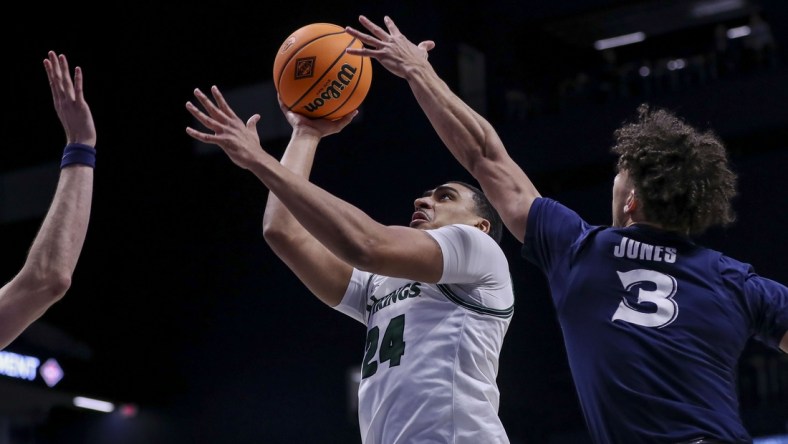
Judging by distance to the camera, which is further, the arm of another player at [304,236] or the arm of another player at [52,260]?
the arm of another player at [304,236]

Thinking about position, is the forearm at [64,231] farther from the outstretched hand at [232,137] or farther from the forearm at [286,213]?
the forearm at [286,213]

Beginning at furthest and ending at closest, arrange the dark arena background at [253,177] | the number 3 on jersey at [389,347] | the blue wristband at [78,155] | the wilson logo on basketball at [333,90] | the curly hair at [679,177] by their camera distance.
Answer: the dark arena background at [253,177], the wilson logo on basketball at [333,90], the number 3 on jersey at [389,347], the blue wristband at [78,155], the curly hair at [679,177]

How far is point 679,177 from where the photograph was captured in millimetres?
3020

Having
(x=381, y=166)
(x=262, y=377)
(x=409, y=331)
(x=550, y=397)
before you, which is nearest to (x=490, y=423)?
(x=409, y=331)

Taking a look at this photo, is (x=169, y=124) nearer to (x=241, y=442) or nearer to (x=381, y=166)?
(x=381, y=166)

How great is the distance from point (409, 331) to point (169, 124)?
1381 cm

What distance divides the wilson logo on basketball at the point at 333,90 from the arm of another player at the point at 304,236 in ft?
0.25

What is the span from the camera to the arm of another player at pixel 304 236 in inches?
163

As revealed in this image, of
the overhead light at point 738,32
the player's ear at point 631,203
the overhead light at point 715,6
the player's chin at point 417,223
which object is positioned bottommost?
the player's ear at point 631,203

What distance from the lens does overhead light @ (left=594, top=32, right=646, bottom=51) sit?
58.4 ft

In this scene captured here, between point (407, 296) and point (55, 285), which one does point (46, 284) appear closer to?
point (55, 285)

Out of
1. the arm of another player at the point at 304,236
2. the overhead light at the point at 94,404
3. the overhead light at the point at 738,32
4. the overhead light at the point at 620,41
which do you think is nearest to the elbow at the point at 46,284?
the arm of another player at the point at 304,236

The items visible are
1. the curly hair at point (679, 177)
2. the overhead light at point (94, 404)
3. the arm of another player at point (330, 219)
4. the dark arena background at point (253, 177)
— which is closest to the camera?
the curly hair at point (679, 177)

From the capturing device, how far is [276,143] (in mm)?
15703
